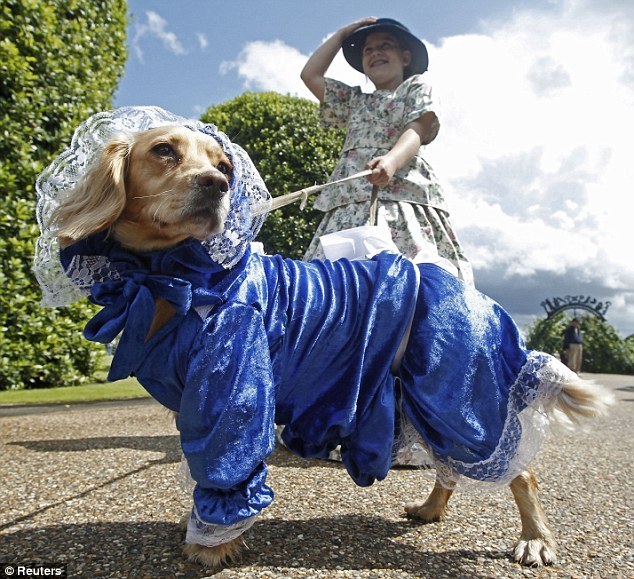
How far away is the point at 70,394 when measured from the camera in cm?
755

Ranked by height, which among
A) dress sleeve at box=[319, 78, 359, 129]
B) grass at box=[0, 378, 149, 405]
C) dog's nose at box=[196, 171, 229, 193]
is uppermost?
dress sleeve at box=[319, 78, 359, 129]

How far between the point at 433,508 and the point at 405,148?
2.13 metres

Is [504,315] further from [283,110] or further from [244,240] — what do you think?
[283,110]

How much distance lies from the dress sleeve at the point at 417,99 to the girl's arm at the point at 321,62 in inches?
29.7

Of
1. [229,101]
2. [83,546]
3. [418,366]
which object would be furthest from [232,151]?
[229,101]

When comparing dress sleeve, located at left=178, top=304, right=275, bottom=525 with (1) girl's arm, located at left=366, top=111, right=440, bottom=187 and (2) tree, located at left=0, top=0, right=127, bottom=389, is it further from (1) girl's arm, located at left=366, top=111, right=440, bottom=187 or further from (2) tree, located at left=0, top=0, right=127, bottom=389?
(2) tree, located at left=0, top=0, right=127, bottom=389

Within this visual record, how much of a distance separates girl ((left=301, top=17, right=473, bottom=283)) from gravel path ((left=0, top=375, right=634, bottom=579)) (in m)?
1.57

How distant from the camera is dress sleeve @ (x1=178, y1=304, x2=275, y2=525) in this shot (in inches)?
81.6

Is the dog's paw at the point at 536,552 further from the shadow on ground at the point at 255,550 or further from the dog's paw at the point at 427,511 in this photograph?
the dog's paw at the point at 427,511

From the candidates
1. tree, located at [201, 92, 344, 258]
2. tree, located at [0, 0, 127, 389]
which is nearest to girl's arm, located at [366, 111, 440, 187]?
tree, located at [0, 0, 127, 389]

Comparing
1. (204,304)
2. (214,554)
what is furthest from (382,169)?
(214,554)

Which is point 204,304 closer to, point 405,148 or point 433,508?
point 433,508

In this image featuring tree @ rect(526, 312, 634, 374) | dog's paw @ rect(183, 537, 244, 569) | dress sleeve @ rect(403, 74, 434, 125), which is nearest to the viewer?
dog's paw @ rect(183, 537, 244, 569)

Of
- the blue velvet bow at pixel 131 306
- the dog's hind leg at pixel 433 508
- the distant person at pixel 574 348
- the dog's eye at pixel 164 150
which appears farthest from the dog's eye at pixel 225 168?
the distant person at pixel 574 348
